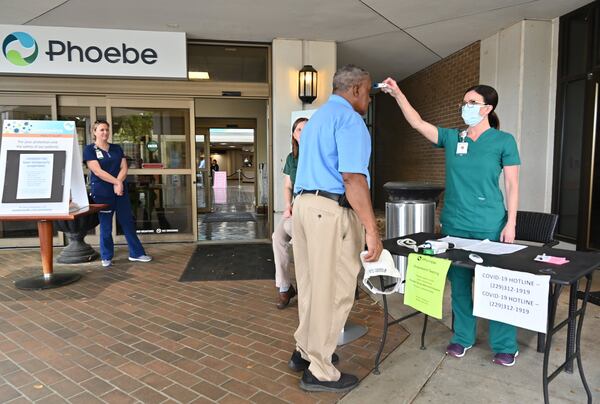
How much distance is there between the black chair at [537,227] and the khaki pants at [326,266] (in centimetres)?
168

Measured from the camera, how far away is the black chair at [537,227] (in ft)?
10.3

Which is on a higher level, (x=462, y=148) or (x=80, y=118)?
(x=80, y=118)

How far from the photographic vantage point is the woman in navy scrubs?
506cm

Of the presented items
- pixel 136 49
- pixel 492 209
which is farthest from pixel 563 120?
pixel 136 49

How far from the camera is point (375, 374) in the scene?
8.39 ft

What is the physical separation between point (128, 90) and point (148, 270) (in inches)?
112

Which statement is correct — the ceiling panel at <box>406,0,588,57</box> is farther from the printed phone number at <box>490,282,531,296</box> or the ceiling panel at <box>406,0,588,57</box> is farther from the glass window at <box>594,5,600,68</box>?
the printed phone number at <box>490,282,531,296</box>

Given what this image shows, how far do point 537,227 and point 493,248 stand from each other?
1072mm

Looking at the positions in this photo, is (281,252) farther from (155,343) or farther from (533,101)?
(533,101)

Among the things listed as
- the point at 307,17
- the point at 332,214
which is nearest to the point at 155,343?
the point at 332,214

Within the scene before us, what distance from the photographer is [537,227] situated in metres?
3.22

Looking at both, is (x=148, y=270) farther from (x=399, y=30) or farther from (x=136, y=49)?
(x=399, y=30)

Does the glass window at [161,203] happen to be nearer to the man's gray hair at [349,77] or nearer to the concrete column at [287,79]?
the concrete column at [287,79]

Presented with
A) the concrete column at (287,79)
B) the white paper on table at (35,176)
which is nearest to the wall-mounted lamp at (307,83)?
the concrete column at (287,79)
